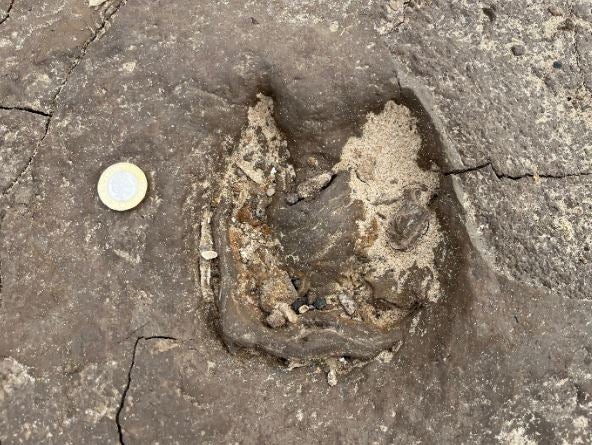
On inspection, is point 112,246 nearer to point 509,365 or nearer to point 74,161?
point 74,161

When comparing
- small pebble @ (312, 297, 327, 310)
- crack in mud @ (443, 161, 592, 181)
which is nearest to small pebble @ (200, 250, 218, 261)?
small pebble @ (312, 297, 327, 310)

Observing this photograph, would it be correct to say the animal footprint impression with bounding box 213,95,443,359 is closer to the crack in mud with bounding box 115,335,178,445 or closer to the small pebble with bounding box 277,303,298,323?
the small pebble with bounding box 277,303,298,323

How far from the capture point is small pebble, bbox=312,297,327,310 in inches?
95.7

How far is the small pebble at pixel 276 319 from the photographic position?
7.66ft

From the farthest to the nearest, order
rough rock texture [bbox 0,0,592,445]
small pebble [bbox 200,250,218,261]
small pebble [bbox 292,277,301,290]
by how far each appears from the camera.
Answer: small pebble [bbox 292,277,301,290] → small pebble [bbox 200,250,218,261] → rough rock texture [bbox 0,0,592,445]

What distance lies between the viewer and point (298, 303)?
242 cm

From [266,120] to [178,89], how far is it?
1.26 feet

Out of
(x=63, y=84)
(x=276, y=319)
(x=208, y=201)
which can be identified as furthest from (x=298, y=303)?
(x=63, y=84)

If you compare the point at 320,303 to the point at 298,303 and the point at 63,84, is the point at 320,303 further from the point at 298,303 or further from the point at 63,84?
the point at 63,84

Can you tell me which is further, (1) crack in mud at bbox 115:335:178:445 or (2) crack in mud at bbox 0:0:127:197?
(2) crack in mud at bbox 0:0:127:197

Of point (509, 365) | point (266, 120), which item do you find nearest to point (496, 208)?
point (509, 365)

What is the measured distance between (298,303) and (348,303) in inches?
8.2

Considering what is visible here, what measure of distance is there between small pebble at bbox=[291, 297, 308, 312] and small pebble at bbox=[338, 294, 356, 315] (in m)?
0.15

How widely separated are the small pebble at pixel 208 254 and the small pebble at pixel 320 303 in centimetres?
46
